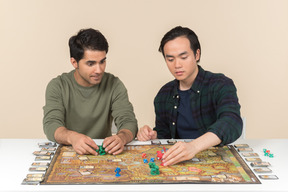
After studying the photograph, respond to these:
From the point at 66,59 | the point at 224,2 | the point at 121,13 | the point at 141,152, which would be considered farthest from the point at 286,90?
the point at 141,152

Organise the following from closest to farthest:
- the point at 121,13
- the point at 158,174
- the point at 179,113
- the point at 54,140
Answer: the point at 158,174 < the point at 54,140 < the point at 179,113 < the point at 121,13

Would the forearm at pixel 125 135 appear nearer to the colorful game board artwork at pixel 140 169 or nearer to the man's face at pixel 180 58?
the colorful game board artwork at pixel 140 169

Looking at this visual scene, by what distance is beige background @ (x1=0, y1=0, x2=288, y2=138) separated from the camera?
3.62 m

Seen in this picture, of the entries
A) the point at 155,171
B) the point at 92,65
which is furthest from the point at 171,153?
the point at 92,65

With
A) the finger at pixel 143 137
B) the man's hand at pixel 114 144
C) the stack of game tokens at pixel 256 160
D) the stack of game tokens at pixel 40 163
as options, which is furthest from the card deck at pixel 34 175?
the stack of game tokens at pixel 256 160

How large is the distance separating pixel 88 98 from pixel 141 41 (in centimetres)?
132

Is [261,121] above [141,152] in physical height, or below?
below

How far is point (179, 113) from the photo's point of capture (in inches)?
97.7

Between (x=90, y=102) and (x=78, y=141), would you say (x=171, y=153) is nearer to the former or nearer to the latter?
(x=78, y=141)

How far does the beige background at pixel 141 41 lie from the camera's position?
362 centimetres

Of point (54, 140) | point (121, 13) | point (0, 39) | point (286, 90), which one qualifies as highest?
point (121, 13)

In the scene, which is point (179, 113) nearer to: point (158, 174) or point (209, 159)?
point (209, 159)

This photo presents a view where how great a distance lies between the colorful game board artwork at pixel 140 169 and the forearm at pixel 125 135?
0.33 feet

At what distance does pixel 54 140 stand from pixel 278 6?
2542mm
